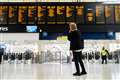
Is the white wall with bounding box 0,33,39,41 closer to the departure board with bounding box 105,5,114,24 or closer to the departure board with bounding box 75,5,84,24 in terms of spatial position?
the departure board with bounding box 75,5,84,24

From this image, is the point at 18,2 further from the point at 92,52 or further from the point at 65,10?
the point at 92,52

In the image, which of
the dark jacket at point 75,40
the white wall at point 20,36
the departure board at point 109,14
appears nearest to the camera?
the dark jacket at point 75,40

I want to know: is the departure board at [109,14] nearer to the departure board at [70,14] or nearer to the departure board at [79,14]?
the departure board at [79,14]

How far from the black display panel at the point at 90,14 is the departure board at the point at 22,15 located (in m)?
5.17

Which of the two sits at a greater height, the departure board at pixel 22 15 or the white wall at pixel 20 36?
the departure board at pixel 22 15

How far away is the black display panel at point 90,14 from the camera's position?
22969mm

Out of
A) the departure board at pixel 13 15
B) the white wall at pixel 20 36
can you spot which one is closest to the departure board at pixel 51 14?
the white wall at pixel 20 36

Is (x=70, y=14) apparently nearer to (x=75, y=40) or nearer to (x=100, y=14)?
(x=100, y=14)

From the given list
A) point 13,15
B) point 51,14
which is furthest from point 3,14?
point 51,14

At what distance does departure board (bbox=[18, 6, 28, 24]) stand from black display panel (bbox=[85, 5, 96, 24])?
5.17 metres

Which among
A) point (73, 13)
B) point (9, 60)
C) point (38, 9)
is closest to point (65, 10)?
point (73, 13)

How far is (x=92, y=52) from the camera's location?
2059 cm

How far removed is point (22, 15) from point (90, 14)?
5803 millimetres

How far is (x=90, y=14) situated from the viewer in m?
23.2
